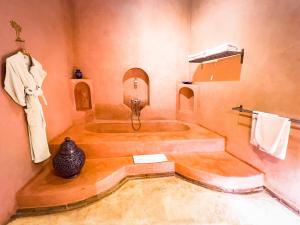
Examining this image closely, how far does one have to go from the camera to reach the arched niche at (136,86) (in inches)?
155

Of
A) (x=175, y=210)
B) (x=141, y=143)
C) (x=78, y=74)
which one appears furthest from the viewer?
(x=78, y=74)

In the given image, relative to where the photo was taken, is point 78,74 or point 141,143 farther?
point 78,74

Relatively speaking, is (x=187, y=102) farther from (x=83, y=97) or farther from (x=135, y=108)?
(x=83, y=97)

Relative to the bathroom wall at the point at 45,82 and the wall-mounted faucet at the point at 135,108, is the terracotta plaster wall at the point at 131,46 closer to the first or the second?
the wall-mounted faucet at the point at 135,108

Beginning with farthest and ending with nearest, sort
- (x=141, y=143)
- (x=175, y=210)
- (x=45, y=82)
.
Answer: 1. (x=141, y=143)
2. (x=45, y=82)
3. (x=175, y=210)

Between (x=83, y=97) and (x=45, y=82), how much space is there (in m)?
1.27

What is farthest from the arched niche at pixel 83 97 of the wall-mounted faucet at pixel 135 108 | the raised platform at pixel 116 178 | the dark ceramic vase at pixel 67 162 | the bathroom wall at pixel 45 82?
the dark ceramic vase at pixel 67 162

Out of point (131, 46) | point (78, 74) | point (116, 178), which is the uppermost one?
point (131, 46)

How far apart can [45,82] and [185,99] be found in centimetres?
279

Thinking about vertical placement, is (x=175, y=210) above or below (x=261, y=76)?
below

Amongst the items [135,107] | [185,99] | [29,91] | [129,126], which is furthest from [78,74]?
[185,99]

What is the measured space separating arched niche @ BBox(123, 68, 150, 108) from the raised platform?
171 centimetres

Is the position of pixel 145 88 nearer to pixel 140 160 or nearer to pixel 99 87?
pixel 99 87

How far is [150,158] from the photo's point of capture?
2557 millimetres
